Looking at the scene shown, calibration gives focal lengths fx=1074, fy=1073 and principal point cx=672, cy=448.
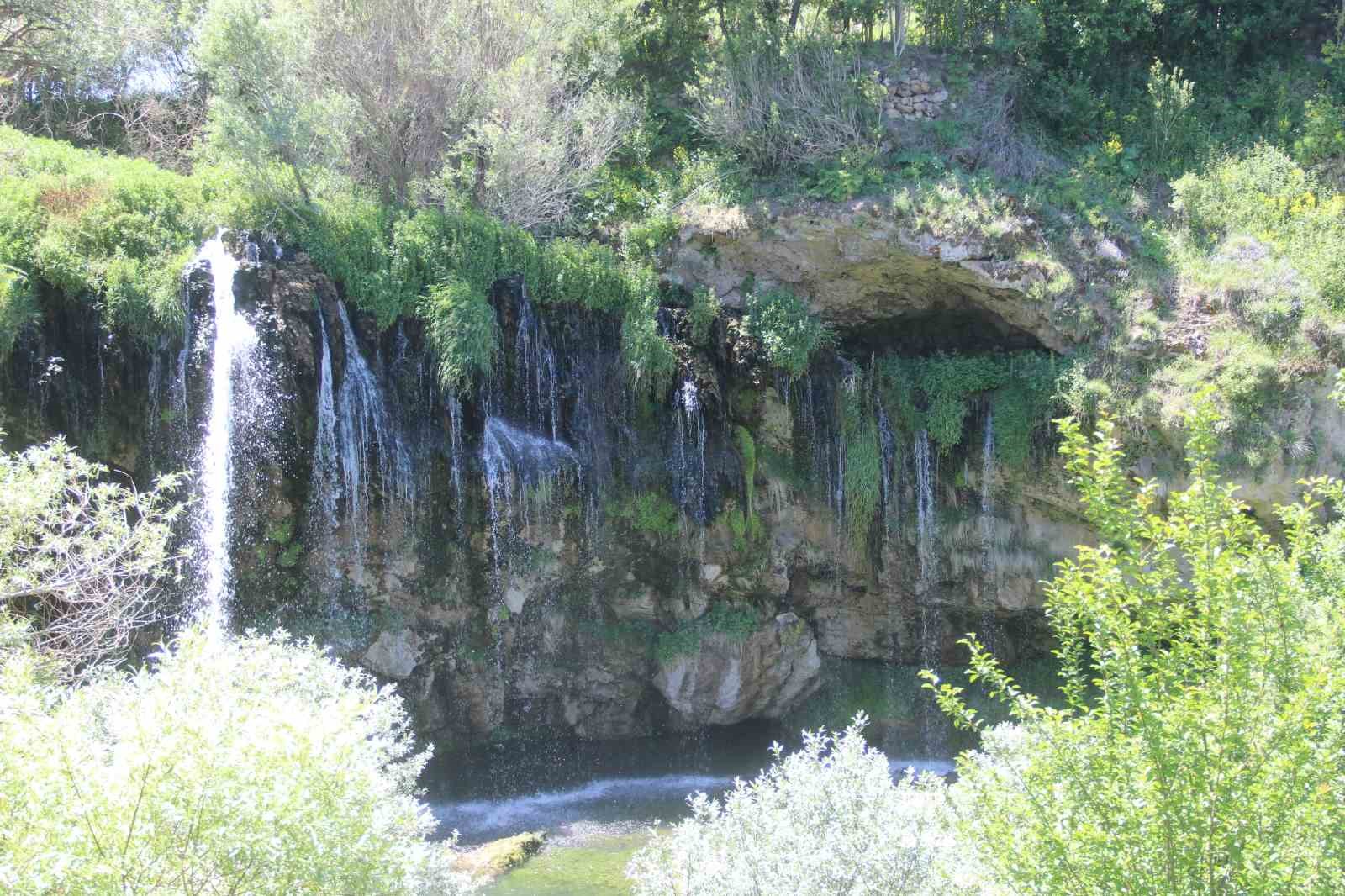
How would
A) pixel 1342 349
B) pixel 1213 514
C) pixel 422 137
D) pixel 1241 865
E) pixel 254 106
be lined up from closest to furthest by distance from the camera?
pixel 1241 865 < pixel 1213 514 < pixel 1342 349 < pixel 254 106 < pixel 422 137

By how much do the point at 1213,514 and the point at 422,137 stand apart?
42.6 ft

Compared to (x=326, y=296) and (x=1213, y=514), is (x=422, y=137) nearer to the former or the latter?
(x=326, y=296)

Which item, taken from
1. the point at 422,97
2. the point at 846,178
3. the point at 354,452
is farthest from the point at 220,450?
the point at 846,178

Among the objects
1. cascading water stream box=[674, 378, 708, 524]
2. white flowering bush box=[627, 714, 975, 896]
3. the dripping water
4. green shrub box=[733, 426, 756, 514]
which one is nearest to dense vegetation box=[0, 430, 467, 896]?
white flowering bush box=[627, 714, 975, 896]

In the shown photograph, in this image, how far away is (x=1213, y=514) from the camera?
17.8 feet

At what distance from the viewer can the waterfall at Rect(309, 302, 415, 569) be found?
12.8m

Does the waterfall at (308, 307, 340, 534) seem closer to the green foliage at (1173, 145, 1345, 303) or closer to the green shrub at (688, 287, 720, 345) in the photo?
the green shrub at (688, 287, 720, 345)

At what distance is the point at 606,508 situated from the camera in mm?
14273

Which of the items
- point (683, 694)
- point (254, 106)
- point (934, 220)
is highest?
point (254, 106)

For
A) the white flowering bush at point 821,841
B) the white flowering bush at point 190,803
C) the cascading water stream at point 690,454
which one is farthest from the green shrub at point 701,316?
the white flowering bush at point 190,803

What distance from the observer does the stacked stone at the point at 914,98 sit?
55.5 ft

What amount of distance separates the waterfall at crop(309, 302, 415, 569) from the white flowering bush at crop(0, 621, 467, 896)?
6974 mm

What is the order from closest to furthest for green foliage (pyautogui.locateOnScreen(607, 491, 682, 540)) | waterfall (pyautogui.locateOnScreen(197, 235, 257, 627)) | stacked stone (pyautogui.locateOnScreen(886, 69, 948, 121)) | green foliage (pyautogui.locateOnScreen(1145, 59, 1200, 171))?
1. waterfall (pyautogui.locateOnScreen(197, 235, 257, 627))
2. green foliage (pyautogui.locateOnScreen(607, 491, 682, 540))
3. stacked stone (pyautogui.locateOnScreen(886, 69, 948, 121))
4. green foliage (pyautogui.locateOnScreen(1145, 59, 1200, 171))

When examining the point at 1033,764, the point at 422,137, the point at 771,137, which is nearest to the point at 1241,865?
the point at 1033,764
